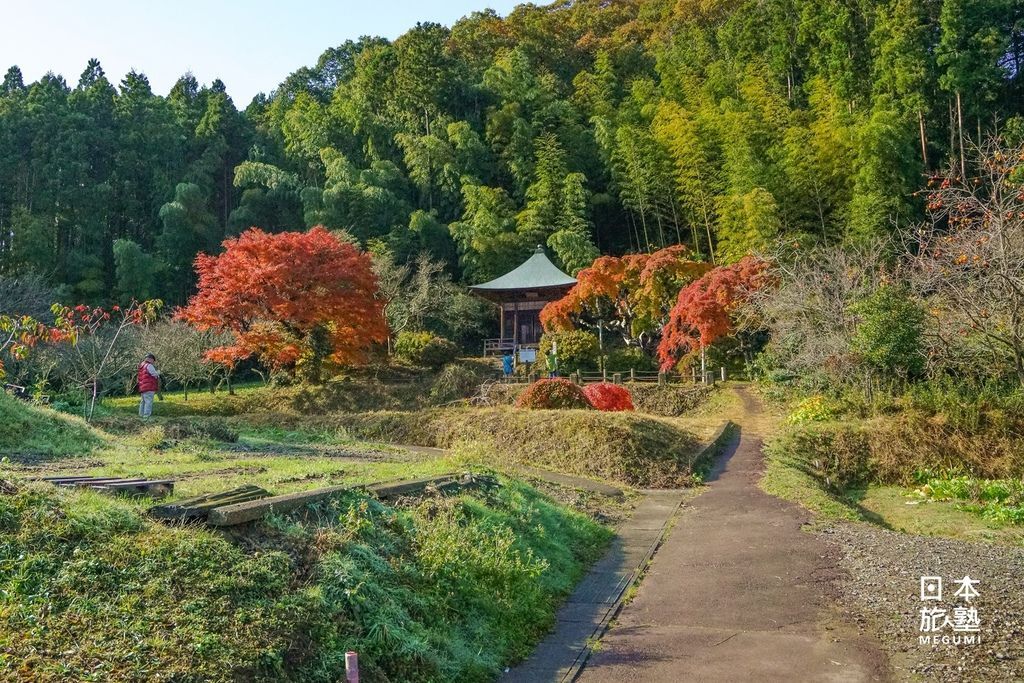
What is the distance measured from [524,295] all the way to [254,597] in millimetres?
25178

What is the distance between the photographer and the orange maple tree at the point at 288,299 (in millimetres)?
21062

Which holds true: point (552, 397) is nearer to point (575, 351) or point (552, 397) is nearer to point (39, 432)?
point (39, 432)

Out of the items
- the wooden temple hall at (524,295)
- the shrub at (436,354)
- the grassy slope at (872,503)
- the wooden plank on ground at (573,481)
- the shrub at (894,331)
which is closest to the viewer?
the grassy slope at (872,503)

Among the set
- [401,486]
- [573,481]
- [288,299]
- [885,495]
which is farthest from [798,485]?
[288,299]

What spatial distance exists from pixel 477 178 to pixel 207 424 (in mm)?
25071

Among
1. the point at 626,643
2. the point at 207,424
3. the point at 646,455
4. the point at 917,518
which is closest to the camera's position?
the point at 626,643

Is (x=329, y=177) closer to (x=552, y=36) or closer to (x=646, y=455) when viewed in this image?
(x=552, y=36)

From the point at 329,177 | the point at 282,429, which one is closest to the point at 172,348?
the point at 282,429

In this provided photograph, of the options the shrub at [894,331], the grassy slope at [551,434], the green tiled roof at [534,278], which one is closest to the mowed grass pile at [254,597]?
the grassy slope at [551,434]

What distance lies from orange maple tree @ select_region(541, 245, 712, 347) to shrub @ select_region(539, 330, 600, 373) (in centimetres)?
113

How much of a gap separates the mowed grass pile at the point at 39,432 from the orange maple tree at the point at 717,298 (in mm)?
14942

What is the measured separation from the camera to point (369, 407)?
70.9 ft

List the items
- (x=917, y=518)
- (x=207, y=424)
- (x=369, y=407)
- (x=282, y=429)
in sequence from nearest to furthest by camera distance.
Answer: (x=917, y=518), (x=207, y=424), (x=282, y=429), (x=369, y=407)

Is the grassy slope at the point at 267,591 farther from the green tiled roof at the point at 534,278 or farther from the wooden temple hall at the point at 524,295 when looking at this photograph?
the wooden temple hall at the point at 524,295
